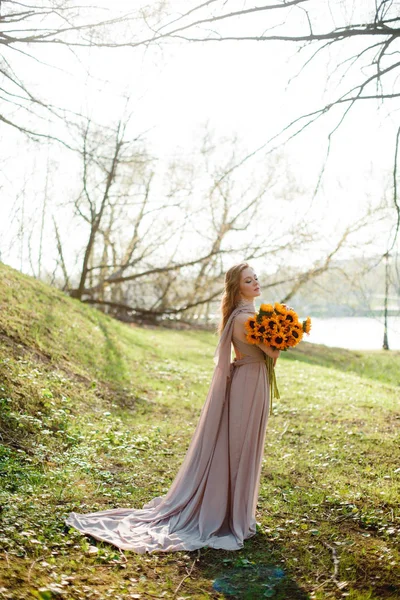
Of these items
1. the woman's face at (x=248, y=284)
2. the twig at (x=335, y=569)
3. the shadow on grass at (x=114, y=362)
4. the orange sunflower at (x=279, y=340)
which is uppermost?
the woman's face at (x=248, y=284)

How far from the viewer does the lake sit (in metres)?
29.1

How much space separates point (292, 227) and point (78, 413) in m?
18.3

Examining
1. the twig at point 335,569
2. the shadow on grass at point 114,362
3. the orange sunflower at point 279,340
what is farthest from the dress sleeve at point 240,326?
the shadow on grass at point 114,362

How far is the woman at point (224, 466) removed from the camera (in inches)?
212

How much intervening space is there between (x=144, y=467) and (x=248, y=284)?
121 inches

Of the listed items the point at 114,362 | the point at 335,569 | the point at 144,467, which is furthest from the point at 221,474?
the point at 114,362

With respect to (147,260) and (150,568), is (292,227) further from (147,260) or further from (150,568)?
(150,568)

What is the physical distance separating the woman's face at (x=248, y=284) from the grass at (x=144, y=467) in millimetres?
2223

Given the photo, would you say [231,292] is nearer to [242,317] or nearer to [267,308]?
[242,317]

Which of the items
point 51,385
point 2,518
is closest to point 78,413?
point 51,385

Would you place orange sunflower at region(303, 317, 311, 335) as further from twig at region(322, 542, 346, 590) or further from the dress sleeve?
twig at region(322, 542, 346, 590)

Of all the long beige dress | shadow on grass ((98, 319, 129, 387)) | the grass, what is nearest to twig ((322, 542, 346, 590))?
the grass

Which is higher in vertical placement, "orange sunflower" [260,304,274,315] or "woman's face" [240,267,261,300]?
"woman's face" [240,267,261,300]

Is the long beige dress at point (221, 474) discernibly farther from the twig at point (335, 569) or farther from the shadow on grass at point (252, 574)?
the twig at point (335, 569)
